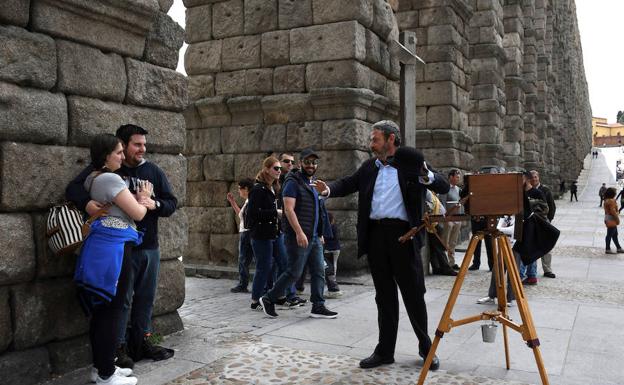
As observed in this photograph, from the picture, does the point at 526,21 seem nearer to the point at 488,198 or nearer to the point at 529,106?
the point at 529,106

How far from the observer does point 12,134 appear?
12.4 ft

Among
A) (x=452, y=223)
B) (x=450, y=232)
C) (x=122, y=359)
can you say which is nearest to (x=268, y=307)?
(x=122, y=359)

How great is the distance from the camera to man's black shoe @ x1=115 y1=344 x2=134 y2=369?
13.9ft

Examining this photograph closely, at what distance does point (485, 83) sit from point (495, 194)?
14.5m

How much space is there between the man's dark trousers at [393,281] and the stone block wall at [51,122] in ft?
7.25

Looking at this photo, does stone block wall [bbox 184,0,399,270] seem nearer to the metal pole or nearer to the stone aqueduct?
the stone aqueduct

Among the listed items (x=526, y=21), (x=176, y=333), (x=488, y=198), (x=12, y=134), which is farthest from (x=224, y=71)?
(x=526, y=21)

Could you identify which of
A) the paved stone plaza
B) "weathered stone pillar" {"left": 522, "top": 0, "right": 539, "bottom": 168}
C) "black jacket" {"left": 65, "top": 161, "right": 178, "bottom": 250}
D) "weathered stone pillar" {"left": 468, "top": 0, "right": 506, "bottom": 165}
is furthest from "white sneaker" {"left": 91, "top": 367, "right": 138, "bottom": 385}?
"weathered stone pillar" {"left": 522, "top": 0, "right": 539, "bottom": 168}

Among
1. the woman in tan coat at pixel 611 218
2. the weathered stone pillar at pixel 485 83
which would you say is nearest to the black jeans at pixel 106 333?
the woman in tan coat at pixel 611 218

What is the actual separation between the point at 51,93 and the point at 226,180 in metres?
5.53

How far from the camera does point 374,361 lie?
4.34 metres

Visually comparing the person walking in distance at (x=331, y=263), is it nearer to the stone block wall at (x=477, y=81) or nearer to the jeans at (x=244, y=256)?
the jeans at (x=244, y=256)

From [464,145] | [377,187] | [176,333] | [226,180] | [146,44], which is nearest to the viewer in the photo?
[377,187]

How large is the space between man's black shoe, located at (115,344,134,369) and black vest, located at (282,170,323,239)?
227 centimetres
